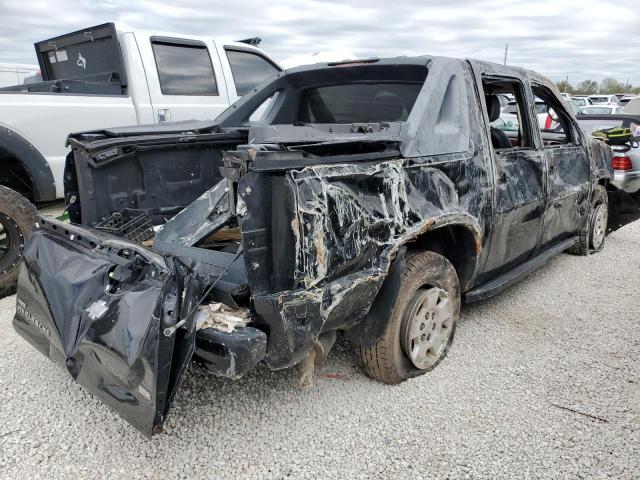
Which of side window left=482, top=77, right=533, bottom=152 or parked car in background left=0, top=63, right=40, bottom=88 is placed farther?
parked car in background left=0, top=63, right=40, bottom=88

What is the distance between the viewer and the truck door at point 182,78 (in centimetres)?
536

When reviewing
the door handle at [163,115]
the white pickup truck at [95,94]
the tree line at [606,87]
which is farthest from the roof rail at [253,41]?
the tree line at [606,87]

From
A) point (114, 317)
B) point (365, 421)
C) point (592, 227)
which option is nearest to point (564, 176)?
point (592, 227)

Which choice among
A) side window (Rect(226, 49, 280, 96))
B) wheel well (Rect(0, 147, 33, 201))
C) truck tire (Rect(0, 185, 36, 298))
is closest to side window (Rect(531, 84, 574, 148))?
side window (Rect(226, 49, 280, 96))

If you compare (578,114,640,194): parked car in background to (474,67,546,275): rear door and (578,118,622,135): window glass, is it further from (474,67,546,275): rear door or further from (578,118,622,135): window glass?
(474,67,546,275): rear door

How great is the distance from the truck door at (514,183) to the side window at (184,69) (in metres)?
3.31

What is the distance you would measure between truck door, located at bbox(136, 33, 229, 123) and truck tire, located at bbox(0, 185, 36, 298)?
1787 mm

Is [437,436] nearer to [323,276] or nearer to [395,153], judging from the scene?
[323,276]

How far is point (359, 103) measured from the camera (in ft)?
12.4

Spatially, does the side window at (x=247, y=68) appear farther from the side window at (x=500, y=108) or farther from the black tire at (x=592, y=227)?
the black tire at (x=592, y=227)

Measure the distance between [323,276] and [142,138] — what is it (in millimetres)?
1819

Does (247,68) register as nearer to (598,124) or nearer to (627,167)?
(627,167)

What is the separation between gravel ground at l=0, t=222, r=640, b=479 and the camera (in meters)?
2.35

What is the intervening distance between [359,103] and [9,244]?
285 centimetres
